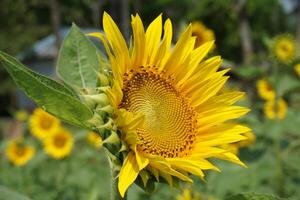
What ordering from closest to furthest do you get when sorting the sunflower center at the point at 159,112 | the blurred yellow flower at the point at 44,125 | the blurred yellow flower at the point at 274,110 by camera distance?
the sunflower center at the point at 159,112 < the blurred yellow flower at the point at 274,110 < the blurred yellow flower at the point at 44,125

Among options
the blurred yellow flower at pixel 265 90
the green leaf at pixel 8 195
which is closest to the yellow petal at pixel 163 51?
the green leaf at pixel 8 195

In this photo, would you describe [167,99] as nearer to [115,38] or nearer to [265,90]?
[115,38]

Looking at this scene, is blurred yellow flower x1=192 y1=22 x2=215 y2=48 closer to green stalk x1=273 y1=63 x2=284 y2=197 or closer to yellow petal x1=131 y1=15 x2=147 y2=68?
green stalk x1=273 y1=63 x2=284 y2=197

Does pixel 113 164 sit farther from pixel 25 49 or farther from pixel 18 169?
pixel 25 49

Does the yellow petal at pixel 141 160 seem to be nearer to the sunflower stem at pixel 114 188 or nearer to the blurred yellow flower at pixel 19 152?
the sunflower stem at pixel 114 188

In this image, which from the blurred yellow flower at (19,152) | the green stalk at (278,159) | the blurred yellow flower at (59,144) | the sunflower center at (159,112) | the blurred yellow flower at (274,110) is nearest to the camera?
the sunflower center at (159,112)

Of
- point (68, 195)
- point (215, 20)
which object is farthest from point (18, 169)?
point (215, 20)
